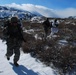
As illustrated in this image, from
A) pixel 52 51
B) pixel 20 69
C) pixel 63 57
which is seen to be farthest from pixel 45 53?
pixel 20 69

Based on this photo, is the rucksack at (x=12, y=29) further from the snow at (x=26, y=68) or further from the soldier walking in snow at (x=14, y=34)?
the snow at (x=26, y=68)

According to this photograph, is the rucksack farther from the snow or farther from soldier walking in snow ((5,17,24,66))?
the snow

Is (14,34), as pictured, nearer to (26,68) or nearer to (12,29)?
(12,29)

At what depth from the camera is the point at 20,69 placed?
865 cm

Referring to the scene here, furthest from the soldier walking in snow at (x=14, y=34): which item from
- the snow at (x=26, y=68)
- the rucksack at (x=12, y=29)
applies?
the snow at (x=26, y=68)

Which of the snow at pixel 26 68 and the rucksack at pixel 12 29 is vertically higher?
the rucksack at pixel 12 29

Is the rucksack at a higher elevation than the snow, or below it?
higher

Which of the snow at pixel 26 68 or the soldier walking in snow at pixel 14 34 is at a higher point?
the soldier walking in snow at pixel 14 34

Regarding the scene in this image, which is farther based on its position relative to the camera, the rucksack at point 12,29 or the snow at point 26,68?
the rucksack at point 12,29

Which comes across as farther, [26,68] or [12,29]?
[26,68]

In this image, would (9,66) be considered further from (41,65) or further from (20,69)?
(41,65)

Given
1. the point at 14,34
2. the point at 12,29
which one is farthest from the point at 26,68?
the point at 12,29

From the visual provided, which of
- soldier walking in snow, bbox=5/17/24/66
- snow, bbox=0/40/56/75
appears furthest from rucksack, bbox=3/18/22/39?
snow, bbox=0/40/56/75

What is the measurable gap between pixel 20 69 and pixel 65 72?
1577mm
